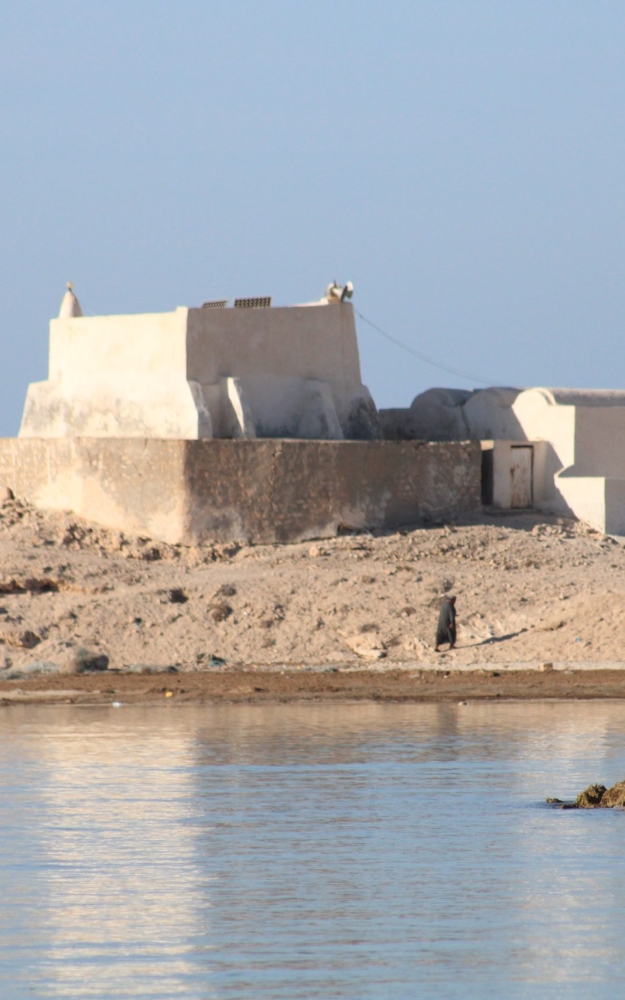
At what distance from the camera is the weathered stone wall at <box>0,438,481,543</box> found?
73.5 ft

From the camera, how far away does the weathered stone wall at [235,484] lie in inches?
882

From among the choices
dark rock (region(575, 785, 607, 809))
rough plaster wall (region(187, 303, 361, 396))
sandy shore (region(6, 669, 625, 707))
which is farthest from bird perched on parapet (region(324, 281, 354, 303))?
dark rock (region(575, 785, 607, 809))

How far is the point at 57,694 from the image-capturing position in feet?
60.8

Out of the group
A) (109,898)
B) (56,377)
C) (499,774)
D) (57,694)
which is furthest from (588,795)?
(56,377)

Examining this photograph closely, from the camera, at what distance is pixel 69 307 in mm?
25750

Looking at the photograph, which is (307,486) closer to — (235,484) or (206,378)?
(235,484)

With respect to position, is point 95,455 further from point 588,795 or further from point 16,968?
point 16,968

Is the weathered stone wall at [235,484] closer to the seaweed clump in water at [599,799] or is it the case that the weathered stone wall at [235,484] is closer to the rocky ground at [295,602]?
the rocky ground at [295,602]

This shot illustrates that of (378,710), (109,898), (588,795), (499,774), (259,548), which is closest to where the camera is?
(109,898)

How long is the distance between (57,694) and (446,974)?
12.1 meters

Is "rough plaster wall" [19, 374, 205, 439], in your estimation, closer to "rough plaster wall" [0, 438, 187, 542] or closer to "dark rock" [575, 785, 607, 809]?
"rough plaster wall" [0, 438, 187, 542]

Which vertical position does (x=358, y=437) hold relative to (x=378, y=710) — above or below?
above

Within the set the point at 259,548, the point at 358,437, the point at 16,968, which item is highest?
the point at 358,437

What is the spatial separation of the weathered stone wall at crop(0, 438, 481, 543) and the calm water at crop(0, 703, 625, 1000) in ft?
22.8
